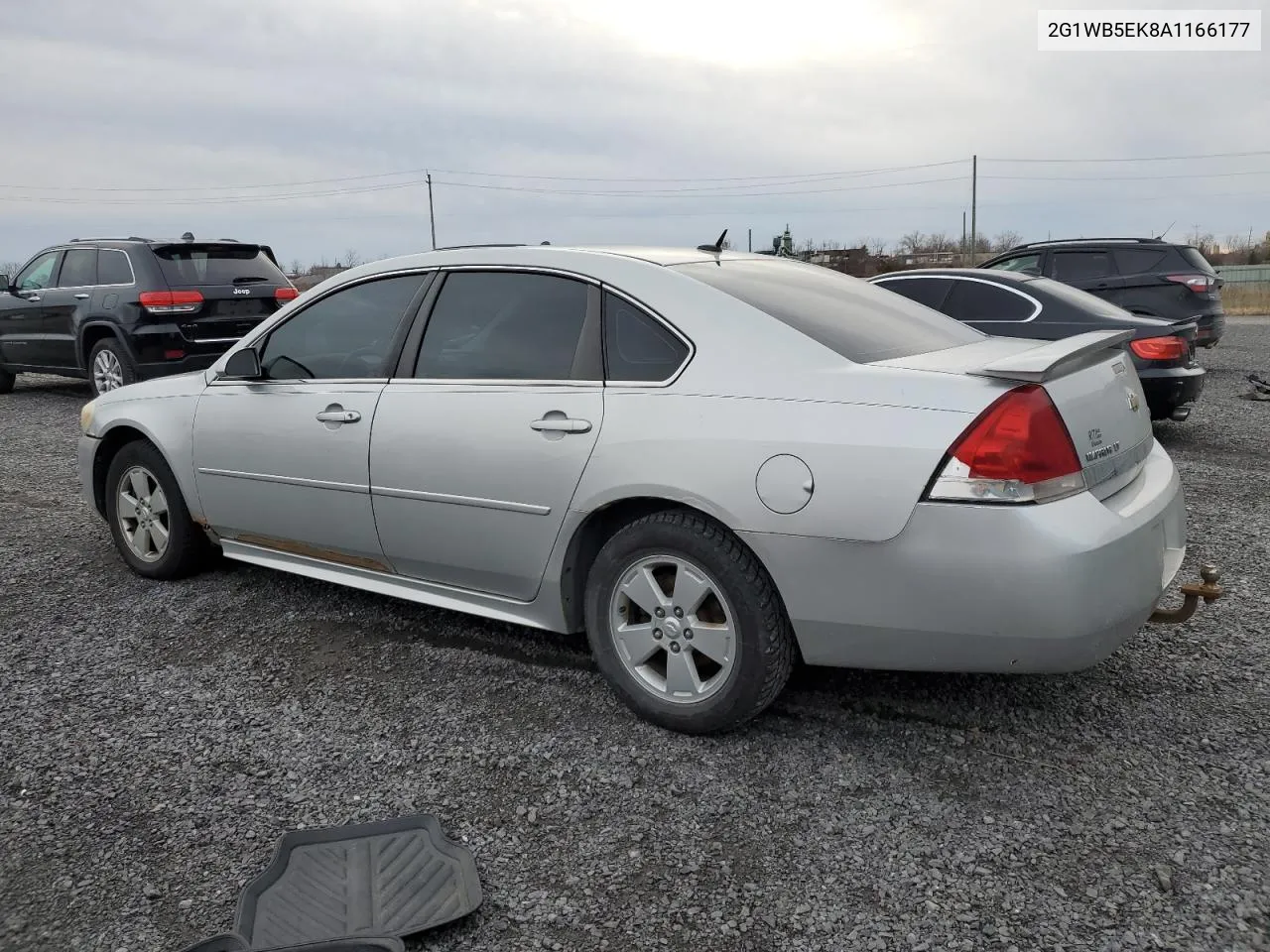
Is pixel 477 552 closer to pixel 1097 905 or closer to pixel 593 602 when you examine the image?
pixel 593 602

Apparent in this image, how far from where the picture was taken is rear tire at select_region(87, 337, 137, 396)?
34.7 ft

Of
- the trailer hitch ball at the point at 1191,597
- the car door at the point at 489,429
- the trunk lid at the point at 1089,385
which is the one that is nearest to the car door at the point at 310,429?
the car door at the point at 489,429

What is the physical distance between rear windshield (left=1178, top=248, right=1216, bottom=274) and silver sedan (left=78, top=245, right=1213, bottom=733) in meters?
9.53

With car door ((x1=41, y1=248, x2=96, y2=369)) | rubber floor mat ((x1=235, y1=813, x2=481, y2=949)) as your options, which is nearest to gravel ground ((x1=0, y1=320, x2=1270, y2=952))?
rubber floor mat ((x1=235, y1=813, x2=481, y2=949))

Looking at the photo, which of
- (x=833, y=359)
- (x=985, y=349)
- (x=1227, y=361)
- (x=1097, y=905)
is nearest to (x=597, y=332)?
(x=833, y=359)

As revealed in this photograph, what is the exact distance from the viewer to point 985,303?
801 centimetres

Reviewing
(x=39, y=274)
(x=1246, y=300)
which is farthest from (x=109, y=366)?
(x=1246, y=300)

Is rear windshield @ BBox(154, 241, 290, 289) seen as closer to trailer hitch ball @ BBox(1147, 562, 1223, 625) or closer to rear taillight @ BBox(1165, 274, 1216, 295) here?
trailer hitch ball @ BBox(1147, 562, 1223, 625)

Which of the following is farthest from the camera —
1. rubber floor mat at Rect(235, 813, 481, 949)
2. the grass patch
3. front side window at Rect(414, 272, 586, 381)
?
the grass patch

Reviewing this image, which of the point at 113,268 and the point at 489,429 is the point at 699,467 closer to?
the point at 489,429

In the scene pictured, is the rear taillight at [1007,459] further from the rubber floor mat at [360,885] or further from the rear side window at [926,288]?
the rear side window at [926,288]

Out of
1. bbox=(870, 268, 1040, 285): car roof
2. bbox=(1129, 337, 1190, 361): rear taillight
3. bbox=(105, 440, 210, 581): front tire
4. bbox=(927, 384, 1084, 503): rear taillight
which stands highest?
bbox=(870, 268, 1040, 285): car roof

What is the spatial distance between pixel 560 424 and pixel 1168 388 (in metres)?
6.11

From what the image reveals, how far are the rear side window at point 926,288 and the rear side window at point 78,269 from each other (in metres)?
8.32
